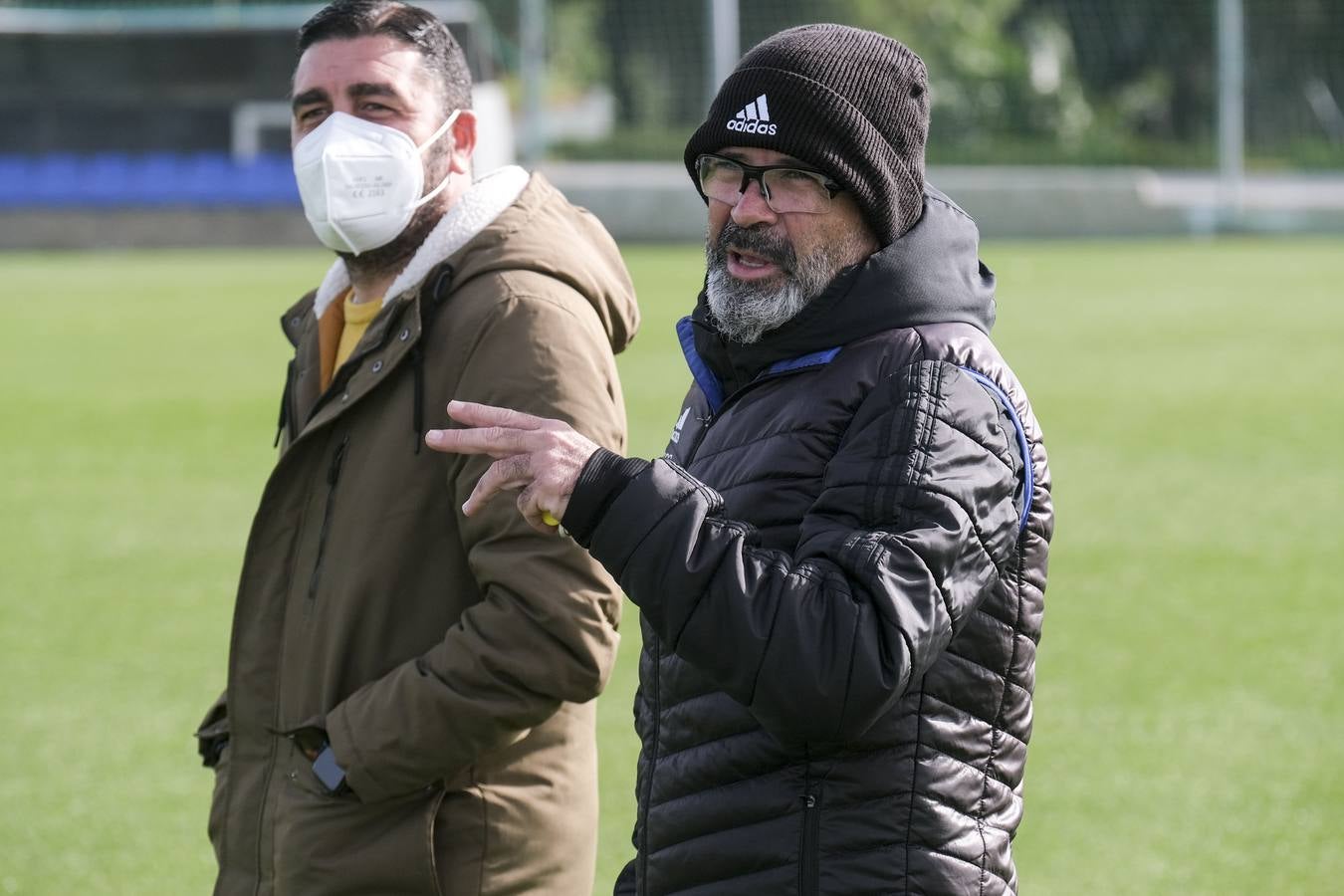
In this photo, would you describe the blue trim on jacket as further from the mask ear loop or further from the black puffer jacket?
the mask ear loop

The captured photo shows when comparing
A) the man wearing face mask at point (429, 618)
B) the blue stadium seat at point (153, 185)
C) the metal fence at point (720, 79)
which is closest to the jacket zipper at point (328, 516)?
the man wearing face mask at point (429, 618)

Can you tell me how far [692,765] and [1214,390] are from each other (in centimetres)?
1340

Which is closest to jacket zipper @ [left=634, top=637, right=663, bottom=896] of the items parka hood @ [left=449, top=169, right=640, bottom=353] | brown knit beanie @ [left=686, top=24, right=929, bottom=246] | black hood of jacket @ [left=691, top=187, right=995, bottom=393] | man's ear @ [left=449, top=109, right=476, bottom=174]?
black hood of jacket @ [left=691, top=187, right=995, bottom=393]

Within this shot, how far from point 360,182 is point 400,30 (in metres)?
0.33

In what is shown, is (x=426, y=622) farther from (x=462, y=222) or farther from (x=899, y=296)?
(x=899, y=296)

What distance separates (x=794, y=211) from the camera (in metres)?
2.60

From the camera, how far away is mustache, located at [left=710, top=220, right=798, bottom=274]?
259 centimetres

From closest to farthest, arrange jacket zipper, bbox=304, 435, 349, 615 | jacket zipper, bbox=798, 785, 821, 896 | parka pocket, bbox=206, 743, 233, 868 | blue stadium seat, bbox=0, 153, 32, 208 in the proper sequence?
jacket zipper, bbox=798, 785, 821, 896 < jacket zipper, bbox=304, 435, 349, 615 < parka pocket, bbox=206, 743, 233, 868 < blue stadium seat, bbox=0, 153, 32, 208

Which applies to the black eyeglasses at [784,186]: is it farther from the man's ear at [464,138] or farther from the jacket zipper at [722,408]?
the man's ear at [464,138]

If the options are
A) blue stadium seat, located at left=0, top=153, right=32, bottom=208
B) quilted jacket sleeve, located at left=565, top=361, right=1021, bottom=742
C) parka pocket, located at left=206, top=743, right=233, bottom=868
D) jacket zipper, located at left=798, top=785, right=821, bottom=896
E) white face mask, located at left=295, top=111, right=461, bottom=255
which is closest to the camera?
quilted jacket sleeve, located at left=565, top=361, right=1021, bottom=742

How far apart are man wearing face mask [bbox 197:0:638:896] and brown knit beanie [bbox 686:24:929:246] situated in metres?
0.76

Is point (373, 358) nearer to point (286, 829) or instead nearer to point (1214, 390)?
point (286, 829)

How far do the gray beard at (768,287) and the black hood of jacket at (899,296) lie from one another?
0.06 feet

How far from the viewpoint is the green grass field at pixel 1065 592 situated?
5.92 m
